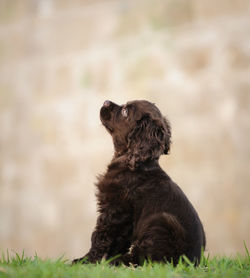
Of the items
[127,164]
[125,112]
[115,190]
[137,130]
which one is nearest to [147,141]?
[137,130]

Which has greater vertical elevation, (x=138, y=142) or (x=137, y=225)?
(x=138, y=142)

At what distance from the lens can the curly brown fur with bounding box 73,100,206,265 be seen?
3.65m

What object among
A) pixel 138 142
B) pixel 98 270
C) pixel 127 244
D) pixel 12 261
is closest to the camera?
pixel 98 270

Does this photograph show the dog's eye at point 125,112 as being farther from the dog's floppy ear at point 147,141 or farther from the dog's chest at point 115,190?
the dog's chest at point 115,190

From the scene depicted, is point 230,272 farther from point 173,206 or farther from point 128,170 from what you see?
point 128,170

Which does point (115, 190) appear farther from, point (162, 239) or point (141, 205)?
point (162, 239)

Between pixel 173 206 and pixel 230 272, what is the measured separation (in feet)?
2.92

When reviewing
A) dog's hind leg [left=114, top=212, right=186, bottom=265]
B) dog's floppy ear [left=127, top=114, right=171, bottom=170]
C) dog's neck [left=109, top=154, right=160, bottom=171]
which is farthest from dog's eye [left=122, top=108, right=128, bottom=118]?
dog's hind leg [left=114, top=212, right=186, bottom=265]

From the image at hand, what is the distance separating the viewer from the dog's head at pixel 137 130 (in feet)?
13.6

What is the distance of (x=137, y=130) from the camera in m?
4.27

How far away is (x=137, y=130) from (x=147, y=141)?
179mm

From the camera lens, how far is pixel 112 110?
4457 mm

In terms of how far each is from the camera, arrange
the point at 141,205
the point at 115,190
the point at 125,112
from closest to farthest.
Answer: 1. the point at 141,205
2. the point at 115,190
3. the point at 125,112

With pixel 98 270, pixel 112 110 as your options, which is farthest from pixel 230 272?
pixel 112 110
